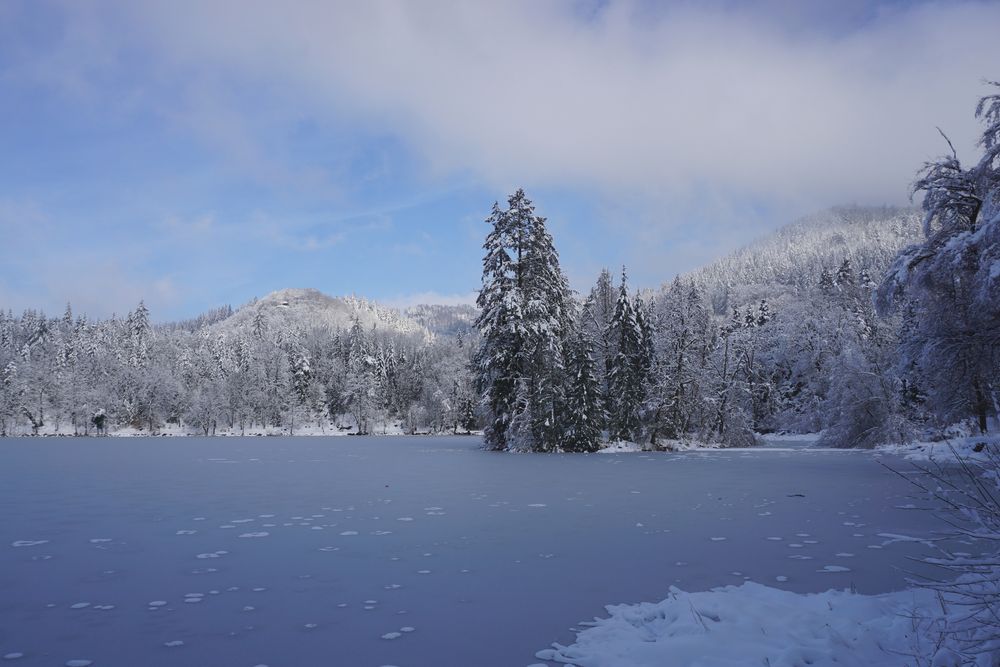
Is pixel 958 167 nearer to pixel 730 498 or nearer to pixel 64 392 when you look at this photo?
pixel 730 498

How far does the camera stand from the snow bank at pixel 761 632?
15.0 ft

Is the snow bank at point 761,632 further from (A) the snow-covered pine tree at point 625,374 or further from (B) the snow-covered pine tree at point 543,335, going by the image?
(A) the snow-covered pine tree at point 625,374

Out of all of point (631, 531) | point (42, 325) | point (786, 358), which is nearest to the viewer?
point (631, 531)

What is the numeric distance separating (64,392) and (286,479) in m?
75.6

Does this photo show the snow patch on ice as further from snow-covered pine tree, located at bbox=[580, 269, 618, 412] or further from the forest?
snow-covered pine tree, located at bbox=[580, 269, 618, 412]

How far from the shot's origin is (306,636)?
5137mm

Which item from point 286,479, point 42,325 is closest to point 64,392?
point 42,325

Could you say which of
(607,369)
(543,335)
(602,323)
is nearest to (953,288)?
(543,335)

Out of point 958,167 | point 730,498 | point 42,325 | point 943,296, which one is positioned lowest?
point 730,498

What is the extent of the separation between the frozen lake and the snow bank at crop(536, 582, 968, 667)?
1.46ft

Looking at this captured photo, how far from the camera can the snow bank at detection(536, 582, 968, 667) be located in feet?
15.0

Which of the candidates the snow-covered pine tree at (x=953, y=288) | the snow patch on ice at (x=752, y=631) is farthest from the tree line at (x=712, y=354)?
the snow patch on ice at (x=752, y=631)

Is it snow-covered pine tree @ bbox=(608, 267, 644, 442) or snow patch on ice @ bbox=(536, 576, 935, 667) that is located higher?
snow-covered pine tree @ bbox=(608, 267, 644, 442)

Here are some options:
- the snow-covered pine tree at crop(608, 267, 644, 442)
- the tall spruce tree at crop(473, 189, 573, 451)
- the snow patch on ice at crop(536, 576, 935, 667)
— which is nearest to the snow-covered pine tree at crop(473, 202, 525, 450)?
the tall spruce tree at crop(473, 189, 573, 451)
